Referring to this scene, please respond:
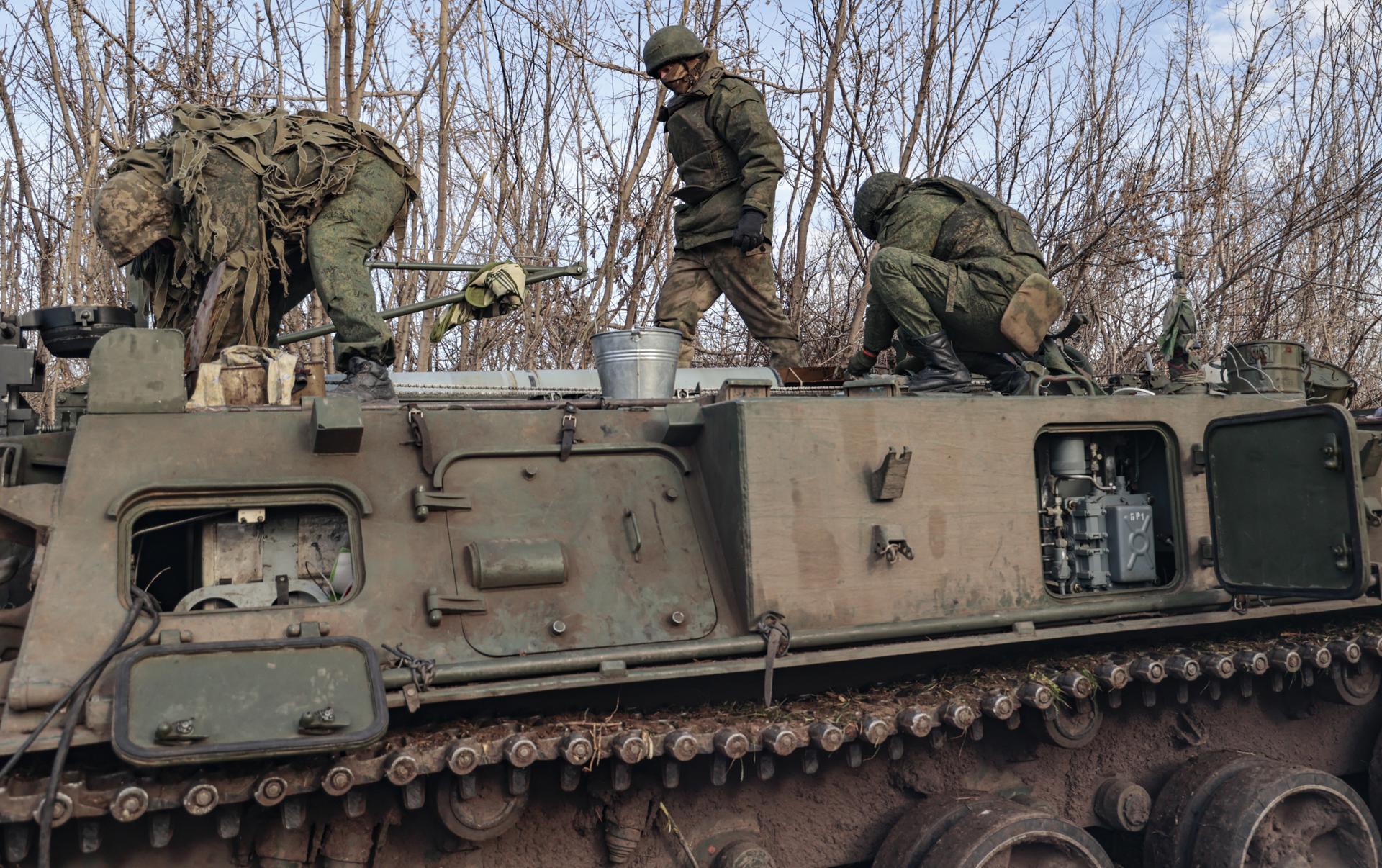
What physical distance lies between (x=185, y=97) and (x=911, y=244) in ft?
23.6

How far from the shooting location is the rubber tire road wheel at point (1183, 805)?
4402mm

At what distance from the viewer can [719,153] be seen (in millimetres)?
7008

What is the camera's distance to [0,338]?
5.01 meters

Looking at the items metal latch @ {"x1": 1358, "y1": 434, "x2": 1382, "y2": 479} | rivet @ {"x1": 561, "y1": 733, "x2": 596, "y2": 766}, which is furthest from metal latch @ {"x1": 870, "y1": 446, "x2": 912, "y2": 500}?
metal latch @ {"x1": 1358, "y1": 434, "x2": 1382, "y2": 479}

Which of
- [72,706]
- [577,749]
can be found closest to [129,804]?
[72,706]

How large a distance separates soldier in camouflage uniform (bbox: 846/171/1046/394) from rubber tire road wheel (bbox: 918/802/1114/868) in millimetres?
1818

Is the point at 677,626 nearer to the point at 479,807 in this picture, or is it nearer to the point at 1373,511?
the point at 479,807

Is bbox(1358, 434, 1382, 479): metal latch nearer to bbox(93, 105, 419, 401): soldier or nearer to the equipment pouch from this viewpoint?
the equipment pouch

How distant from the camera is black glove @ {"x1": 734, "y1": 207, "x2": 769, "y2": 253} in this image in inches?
253

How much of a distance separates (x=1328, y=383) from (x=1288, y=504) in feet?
9.59

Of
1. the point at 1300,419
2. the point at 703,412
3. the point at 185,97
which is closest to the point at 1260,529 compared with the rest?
the point at 1300,419

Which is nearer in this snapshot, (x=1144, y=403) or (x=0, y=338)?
(x=1144, y=403)

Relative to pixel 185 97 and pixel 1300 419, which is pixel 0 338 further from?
pixel 185 97

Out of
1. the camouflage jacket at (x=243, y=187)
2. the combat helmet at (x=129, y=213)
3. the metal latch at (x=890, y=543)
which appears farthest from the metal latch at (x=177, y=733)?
the combat helmet at (x=129, y=213)
